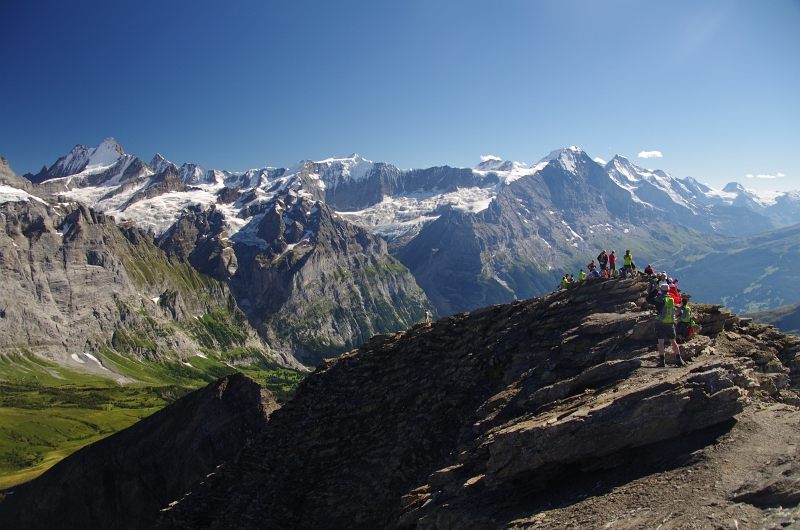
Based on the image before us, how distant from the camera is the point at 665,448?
706 inches

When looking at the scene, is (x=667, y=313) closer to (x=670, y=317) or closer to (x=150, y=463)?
(x=670, y=317)

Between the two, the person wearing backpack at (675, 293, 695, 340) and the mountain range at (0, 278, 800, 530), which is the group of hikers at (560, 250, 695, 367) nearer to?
the person wearing backpack at (675, 293, 695, 340)

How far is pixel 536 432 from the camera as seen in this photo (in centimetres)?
1908

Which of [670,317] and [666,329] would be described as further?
[666,329]

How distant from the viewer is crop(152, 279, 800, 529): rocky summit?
16.3m

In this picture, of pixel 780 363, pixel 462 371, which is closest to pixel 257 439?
pixel 462 371

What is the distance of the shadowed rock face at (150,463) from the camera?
186ft

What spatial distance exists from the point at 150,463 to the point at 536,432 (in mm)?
58832

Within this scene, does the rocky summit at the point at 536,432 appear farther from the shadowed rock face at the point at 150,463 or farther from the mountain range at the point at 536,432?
the shadowed rock face at the point at 150,463

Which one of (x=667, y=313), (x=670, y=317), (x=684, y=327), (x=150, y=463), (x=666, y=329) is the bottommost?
(x=150, y=463)

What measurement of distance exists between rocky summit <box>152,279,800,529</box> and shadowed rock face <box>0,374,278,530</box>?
20.3 meters

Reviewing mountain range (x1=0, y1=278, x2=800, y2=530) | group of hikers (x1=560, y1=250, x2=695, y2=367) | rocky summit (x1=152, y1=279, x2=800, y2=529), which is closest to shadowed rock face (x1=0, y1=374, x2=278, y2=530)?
mountain range (x1=0, y1=278, x2=800, y2=530)

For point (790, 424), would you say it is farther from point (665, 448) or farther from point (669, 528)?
point (669, 528)

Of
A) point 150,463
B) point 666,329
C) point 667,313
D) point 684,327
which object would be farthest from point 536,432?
point 150,463
